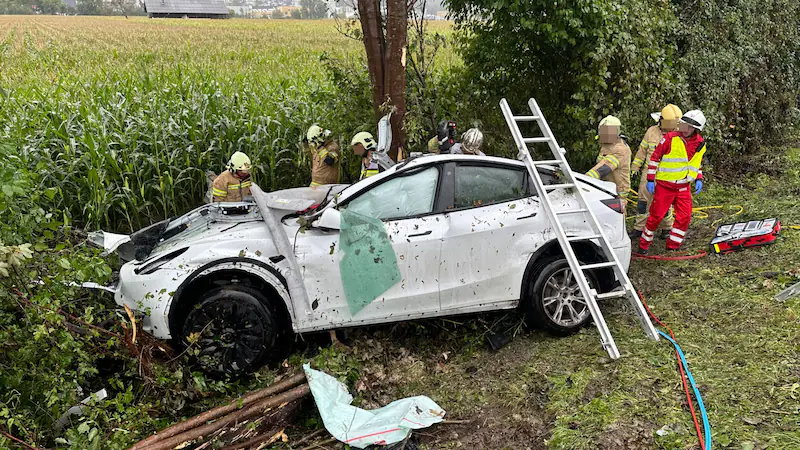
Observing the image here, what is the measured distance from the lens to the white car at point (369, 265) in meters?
4.61

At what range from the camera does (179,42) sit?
16859 millimetres

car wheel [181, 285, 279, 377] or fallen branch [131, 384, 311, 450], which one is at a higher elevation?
car wheel [181, 285, 279, 377]

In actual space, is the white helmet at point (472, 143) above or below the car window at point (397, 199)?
above

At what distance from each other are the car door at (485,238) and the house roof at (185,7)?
170 feet

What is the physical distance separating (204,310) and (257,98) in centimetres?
498

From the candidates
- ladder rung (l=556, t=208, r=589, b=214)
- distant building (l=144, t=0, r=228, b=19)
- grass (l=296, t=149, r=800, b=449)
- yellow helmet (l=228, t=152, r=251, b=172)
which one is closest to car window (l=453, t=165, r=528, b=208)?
ladder rung (l=556, t=208, r=589, b=214)

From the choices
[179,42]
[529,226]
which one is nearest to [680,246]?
[529,226]

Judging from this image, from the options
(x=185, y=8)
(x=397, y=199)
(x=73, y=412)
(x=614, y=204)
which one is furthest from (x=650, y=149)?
(x=185, y=8)

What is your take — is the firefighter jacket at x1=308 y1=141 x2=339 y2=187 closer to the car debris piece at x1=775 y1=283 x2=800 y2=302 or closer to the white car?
the white car

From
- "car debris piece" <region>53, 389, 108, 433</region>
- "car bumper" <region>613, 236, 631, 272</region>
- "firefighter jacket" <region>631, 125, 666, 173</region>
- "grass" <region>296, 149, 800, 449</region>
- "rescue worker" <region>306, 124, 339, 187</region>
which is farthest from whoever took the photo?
"rescue worker" <region>306, 124, 339, 187</region>

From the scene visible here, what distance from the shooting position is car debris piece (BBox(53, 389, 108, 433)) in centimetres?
397

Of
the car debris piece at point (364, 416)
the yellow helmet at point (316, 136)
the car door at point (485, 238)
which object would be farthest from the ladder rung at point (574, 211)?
the yellow helmet at point (316, 136)

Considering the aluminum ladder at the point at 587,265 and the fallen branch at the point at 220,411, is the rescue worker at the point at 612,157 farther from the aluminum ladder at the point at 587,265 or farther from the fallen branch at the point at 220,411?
the fallen branch at the point at 220,411

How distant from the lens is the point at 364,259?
4.66m
